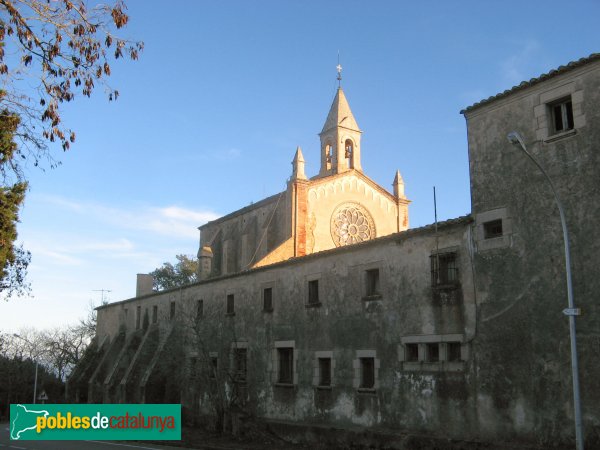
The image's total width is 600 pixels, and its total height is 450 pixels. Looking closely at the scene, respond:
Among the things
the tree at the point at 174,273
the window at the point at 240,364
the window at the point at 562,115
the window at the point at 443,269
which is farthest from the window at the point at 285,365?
the tree at the point at 174,273

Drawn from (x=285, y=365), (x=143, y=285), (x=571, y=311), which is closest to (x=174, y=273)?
(x=143, y=285)

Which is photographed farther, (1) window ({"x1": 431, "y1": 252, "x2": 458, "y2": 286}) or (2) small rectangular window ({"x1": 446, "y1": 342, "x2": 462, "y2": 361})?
(1) window ({"x1": 431, "y1": 252, "x2": 458, "y2": 286})

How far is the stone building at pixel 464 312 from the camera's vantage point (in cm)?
1490

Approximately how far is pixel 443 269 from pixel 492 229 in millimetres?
1899

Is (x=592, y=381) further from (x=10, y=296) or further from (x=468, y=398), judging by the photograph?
(x=10, y=296)

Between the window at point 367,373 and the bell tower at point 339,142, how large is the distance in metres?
26.2

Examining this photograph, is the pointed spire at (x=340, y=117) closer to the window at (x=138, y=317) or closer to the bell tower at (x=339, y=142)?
the bell tower at (x=339, y=142)

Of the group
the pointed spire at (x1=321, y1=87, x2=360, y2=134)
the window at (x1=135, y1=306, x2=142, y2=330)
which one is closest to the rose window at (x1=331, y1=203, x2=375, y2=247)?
the pointed spire at (x1=321, y1=87, x2=360, y2=134)

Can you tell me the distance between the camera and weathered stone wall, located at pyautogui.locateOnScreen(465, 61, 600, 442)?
14.5 meters

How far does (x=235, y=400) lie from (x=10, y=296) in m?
9.77

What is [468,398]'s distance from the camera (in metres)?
16.5

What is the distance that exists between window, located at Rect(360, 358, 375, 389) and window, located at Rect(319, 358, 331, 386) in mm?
1873

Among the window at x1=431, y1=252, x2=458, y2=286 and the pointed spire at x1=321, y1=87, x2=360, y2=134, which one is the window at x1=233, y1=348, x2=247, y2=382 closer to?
the window at x1=431, y1=252, x2=458, y2=286

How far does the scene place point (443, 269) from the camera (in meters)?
18.0
